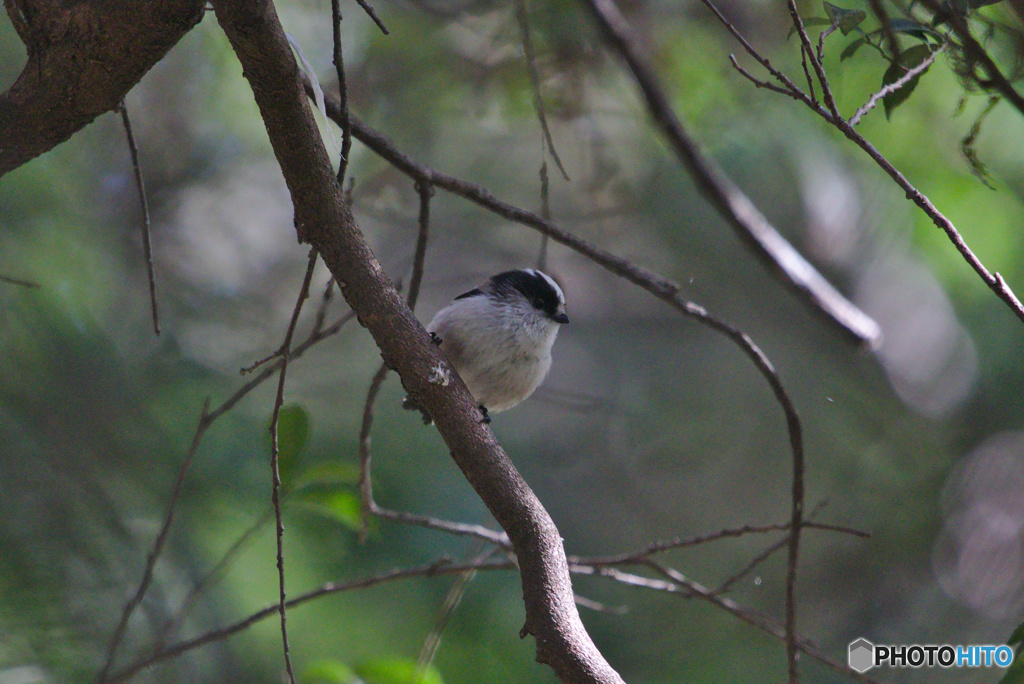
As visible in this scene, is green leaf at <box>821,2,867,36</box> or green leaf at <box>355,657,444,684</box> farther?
green leaf at <box>355,657,444,684</box>

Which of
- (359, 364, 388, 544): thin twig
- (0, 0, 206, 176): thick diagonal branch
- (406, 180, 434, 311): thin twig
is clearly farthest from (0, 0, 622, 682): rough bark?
(359, 364, 388, 544): thin twig

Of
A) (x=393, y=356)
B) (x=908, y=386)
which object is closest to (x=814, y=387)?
(x=908, y=386)

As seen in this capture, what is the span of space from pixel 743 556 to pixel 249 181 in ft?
17.2

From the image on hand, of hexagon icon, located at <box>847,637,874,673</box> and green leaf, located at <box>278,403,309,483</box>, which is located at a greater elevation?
hexagon icon, located at <box>847,637,874,673</box>

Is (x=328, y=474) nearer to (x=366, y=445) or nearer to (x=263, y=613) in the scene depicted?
(x=366, y=445)

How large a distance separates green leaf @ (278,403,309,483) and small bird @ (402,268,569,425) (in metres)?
0.54

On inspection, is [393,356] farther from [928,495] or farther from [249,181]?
[928,495]

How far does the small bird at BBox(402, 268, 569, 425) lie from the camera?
3488mm

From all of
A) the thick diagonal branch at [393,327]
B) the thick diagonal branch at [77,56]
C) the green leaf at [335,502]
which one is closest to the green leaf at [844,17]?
the thick diagonal branch at [393,327]

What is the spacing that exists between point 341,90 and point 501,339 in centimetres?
152

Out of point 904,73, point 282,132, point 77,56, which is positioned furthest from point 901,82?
point 77,56

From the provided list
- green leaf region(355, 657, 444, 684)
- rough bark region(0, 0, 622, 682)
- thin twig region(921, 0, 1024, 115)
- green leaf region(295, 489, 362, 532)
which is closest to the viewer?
thin twig region(921, 0, 1024, 115)

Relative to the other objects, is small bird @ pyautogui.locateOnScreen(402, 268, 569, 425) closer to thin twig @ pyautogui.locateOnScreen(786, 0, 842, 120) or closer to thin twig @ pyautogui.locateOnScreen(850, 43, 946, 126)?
thin twig @ pyautogui.locateOnScreen(850, 43, 946, 126)

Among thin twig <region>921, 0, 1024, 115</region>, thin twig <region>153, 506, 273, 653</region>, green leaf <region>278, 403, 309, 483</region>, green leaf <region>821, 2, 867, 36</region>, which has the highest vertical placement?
green leaf <region>821, 2, 867, 36</region>
